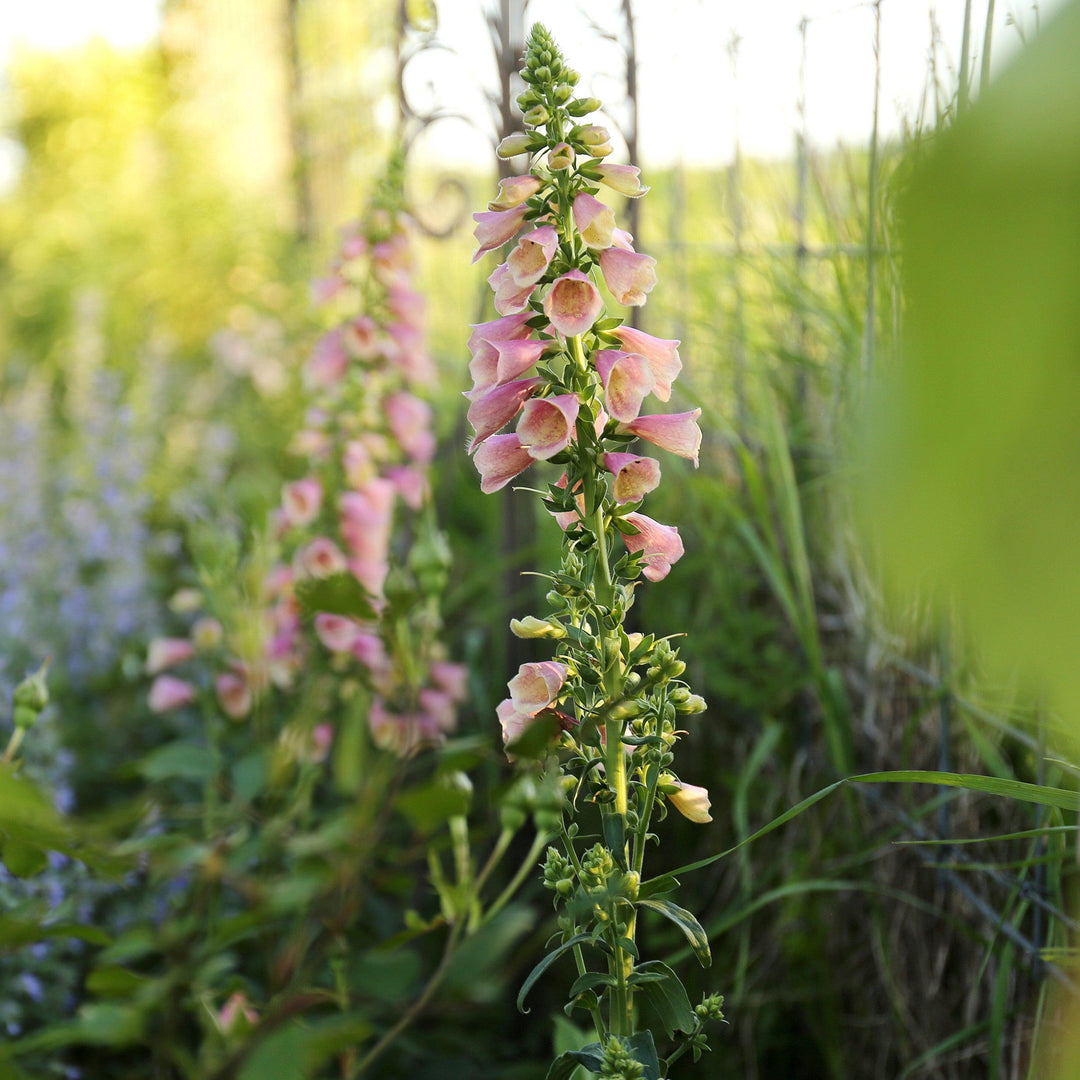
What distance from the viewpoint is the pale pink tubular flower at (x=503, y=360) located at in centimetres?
57

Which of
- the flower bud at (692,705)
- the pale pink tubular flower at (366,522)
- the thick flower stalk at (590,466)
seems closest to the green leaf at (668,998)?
the thick flower stalk at (590,466)

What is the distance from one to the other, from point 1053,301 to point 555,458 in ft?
1.58

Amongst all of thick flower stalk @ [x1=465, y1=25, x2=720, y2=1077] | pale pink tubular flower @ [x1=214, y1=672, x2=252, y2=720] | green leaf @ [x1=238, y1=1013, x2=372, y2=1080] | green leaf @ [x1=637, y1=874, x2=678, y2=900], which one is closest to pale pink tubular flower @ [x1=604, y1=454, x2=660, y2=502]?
thick flower stalk @ [x1=465, y1=25, x2=720, y2=1077]

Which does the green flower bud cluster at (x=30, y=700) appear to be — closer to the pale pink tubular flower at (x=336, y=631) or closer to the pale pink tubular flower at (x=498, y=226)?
the pale pink tubular flower at (x=498, y=226)

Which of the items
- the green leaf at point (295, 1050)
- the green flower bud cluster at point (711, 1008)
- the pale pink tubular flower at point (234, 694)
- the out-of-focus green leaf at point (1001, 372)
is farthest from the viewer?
the pale pink tubular flower at point (234, 694)

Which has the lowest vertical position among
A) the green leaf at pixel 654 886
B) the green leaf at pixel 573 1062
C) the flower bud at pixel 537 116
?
the green leaf at pixel 573 1062

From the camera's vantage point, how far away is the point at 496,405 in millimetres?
573

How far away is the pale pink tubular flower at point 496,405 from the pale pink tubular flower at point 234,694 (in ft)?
2.75

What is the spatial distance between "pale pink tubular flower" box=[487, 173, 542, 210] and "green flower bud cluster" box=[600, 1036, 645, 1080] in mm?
461

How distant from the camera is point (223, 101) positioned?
6.28 m

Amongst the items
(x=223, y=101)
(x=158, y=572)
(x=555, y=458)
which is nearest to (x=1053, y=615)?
(x=555, y=458)

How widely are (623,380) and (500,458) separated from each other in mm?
82

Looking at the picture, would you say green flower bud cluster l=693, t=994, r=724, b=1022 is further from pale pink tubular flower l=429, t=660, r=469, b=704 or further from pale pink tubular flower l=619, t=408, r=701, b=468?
pale pink tubular flower l=429, t=660, r=469, b=704

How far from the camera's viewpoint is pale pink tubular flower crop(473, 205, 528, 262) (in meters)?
0.59
